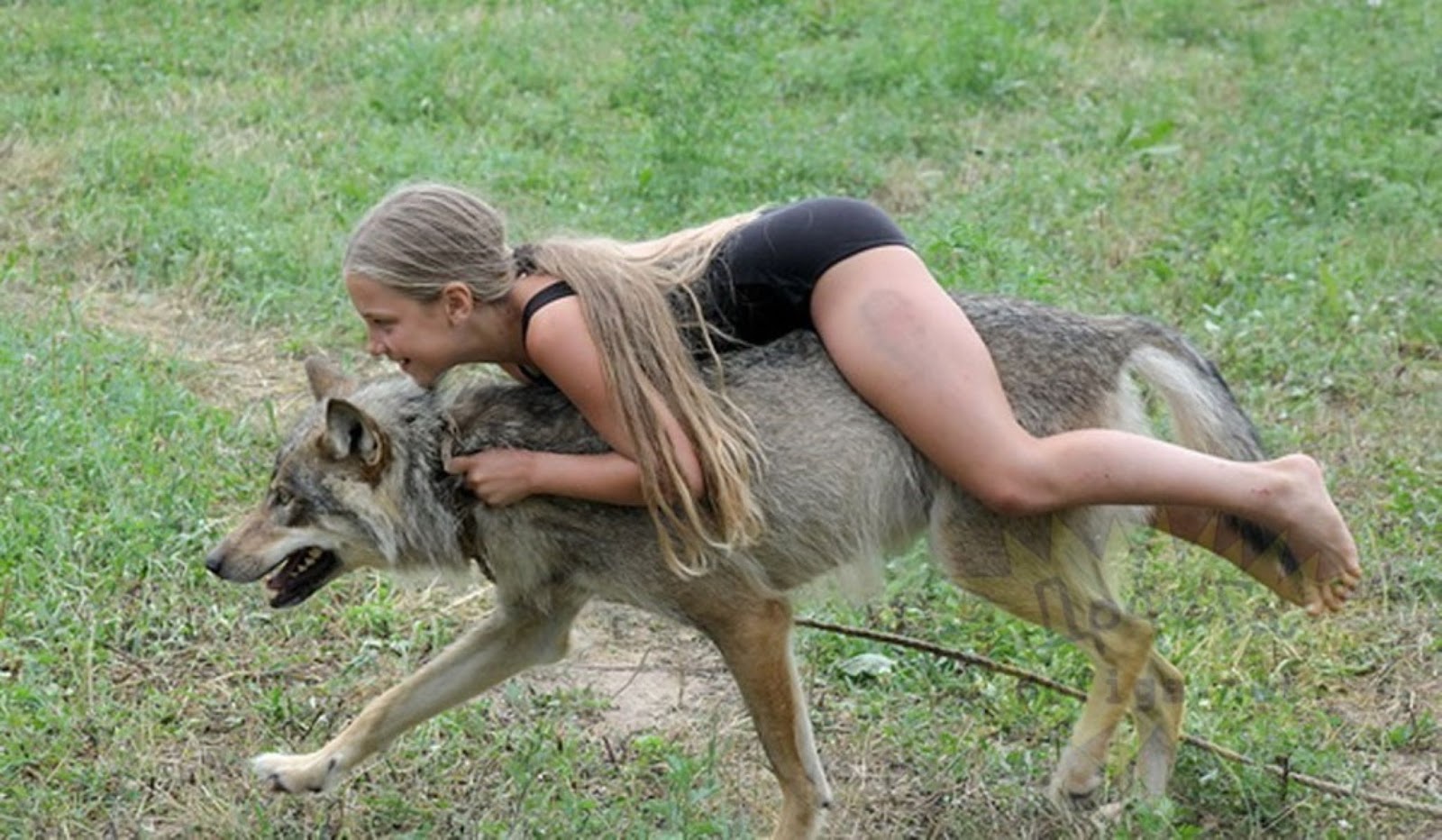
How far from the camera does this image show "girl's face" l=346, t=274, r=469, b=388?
191 inches

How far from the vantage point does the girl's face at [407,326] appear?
486cm

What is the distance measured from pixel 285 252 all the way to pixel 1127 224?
4.20m

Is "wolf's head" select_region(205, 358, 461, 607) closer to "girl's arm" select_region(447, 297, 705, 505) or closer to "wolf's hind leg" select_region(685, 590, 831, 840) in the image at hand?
"girl's arm" select_region(447, 297, 705, 505)

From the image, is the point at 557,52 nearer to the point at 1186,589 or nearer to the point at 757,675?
the point at 1186,589

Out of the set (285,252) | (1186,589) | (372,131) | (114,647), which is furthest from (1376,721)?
(372,131)

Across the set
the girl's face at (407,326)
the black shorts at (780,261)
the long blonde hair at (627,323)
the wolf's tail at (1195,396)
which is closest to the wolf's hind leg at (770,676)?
the long blonde hair at (627,323)

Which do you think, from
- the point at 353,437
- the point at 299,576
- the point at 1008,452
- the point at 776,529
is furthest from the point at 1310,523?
the point at 299,576

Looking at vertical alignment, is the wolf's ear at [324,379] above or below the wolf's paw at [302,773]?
above

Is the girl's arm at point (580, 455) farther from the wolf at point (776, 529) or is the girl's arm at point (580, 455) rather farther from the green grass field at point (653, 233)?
the green grass field at point (653, 233)

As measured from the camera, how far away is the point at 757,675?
5.00 meters

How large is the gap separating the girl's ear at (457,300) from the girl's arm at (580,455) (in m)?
0.18

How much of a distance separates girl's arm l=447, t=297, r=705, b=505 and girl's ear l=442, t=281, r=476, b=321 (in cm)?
18

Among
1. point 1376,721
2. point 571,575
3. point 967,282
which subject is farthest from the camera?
point 967,282

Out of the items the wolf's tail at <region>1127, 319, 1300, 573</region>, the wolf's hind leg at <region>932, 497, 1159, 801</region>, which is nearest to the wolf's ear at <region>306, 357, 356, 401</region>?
the wolf's hind leg at <region>932, 497, 1159, 801</region>
